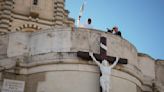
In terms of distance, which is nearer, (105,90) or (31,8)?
(105,90)

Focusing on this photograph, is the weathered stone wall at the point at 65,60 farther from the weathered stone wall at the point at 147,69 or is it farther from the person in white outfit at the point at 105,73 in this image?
the weathered stone wall at the point at 147,69

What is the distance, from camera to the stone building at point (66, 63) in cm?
1645

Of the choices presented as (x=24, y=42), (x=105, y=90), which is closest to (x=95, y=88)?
(x=105, y=90)

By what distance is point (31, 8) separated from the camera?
→ 3766 cm

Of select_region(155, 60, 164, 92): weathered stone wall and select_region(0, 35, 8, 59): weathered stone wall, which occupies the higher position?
select_region(0, 35, 8, 59): weathered stone wall

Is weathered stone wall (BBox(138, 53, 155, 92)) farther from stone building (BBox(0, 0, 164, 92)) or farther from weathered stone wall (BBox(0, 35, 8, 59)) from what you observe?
weathered stone wall (BBox(0, 35, 8, 59))

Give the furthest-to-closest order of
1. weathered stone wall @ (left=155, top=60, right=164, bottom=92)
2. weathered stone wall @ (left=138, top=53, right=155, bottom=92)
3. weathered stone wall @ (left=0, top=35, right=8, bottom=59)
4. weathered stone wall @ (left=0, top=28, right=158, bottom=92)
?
1. weathered stone wall @ (left=155, top=60, right=164, bottom=92)
2. weathered stone wall @ (left=138, top=53, right=155, bottom=92)
3. weathered stone wall @ (left=0, top=35, right=8, bottom=59)
4. weathered stone wall @ (left=0, top=28, right=158, bottom=92)

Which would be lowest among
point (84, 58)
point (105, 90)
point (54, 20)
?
point (105, 90)

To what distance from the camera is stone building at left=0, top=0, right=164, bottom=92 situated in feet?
54.0

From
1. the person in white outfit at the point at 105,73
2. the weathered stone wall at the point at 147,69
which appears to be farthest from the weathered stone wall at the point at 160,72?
the person in white outfit at the point at 105,73

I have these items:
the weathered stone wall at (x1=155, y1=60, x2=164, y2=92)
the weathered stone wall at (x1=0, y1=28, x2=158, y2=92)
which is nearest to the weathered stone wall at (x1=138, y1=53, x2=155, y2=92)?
the weathered stone wall at (x1=155, y1=60, x2=164, y2=92)

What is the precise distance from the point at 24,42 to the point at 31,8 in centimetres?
2042

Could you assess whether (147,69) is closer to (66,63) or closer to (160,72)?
(160,72)

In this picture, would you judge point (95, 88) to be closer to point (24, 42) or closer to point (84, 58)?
point (84, 58)
